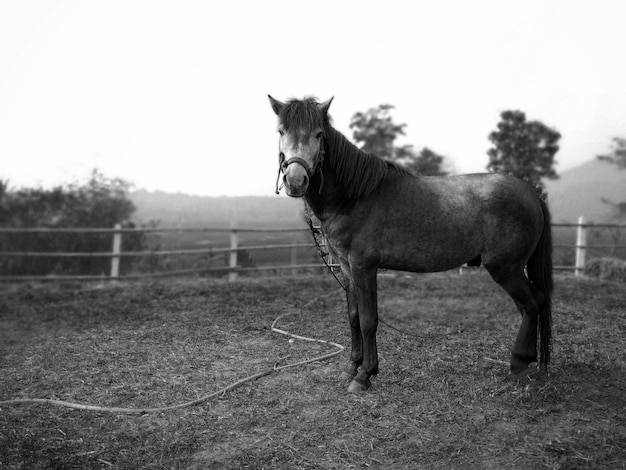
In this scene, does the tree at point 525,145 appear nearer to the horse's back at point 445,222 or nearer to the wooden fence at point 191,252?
the wooden fence at point 191,252

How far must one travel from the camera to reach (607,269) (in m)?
9.49

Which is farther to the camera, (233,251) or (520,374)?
(233,251)

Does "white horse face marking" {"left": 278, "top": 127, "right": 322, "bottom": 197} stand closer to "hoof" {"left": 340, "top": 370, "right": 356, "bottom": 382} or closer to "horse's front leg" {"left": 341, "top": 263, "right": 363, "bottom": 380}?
"horse's front leg" {"left": 341, "top": 263, "right": 363, "bottom": 380}

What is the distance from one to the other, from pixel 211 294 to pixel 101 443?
16.2 ft

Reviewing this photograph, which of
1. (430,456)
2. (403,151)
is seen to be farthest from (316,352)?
(403,151)

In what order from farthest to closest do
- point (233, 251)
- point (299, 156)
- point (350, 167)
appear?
point (233, 251) → point (350, 167) → point (299, 156)

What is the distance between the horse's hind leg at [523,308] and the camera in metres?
3.58

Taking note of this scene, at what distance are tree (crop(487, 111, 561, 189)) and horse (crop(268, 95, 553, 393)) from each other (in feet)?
36.0

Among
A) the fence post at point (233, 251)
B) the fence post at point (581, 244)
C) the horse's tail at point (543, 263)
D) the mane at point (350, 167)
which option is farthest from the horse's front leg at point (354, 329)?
the fence post at point (581, 244)

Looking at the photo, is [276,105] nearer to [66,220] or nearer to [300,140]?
[300,140]

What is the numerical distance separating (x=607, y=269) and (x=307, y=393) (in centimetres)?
842

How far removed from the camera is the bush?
30.4ft

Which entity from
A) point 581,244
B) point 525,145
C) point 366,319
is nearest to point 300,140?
point 366,319

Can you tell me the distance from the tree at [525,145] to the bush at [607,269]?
4.52 metres
